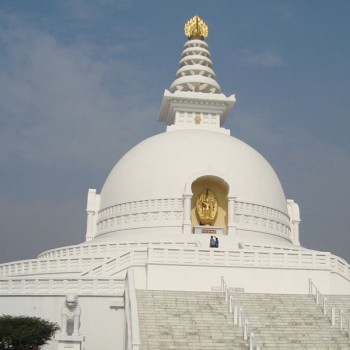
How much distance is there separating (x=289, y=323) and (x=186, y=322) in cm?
299

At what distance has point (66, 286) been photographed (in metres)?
19.8

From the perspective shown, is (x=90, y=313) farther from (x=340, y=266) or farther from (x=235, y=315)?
(x=340, y=266)

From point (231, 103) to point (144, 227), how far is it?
11184 mm

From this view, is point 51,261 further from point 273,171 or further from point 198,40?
point 198,40

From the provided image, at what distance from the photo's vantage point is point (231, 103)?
36.6 m

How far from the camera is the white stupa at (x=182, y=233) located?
19.8m

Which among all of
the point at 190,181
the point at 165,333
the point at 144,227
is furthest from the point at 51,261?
the point at 165,333

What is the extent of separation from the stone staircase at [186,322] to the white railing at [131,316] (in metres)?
0.31

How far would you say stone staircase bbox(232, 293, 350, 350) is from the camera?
16094 millimetres

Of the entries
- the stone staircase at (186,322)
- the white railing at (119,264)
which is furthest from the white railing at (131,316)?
the white railing at (119,264)

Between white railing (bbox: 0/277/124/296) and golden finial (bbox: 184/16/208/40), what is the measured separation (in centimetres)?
2480

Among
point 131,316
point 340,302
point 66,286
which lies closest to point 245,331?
point 131,316

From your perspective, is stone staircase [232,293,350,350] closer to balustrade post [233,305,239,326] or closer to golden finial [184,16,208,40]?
balustrade post [233,305,239,326]

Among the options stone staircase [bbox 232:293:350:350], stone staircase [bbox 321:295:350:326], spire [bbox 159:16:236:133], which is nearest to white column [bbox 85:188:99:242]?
spire [bbox 159:16:236:133]
